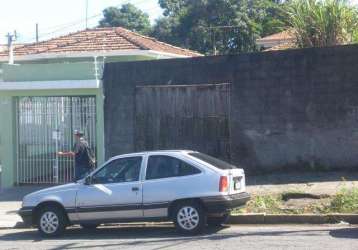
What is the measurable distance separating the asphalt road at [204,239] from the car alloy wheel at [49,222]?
0.24 m

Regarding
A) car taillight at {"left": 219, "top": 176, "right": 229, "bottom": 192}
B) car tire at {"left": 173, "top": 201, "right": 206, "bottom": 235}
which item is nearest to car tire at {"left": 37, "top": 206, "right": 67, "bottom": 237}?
car tire at {"left": 173, "top": 201, "right": 206, "bottom": 235}

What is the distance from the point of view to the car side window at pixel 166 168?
11.8 metres

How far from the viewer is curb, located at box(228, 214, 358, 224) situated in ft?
40.8

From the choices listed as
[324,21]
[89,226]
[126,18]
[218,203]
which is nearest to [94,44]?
[324,21]

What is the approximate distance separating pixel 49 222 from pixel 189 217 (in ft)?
8.69

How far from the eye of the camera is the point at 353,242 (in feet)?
34.0

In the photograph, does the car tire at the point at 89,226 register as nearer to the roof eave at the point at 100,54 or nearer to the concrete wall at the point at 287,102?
the concrete wall at the point at 287,102

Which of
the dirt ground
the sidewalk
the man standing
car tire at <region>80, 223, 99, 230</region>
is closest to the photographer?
car tire at <region>80, 223, 99, 230</region>

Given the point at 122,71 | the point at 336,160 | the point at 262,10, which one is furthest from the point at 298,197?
the point at 262,10

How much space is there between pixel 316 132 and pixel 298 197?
8.21 ft

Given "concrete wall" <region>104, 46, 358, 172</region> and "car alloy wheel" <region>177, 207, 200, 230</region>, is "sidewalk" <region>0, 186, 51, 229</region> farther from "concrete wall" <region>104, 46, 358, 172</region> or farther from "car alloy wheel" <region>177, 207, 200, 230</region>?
"concrete wall" <region>104, 46, 358, 172</region>

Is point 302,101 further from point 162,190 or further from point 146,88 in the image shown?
point 162,190

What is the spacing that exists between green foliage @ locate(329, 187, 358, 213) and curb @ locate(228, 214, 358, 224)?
31cm

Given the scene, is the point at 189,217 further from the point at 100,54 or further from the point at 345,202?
the point at 100,54
